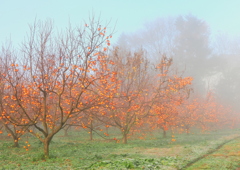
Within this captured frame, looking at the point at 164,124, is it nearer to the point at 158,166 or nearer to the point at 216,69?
the point at 158,166

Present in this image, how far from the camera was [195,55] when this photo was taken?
7706 cm

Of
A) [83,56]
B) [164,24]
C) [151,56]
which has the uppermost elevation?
[164,24]

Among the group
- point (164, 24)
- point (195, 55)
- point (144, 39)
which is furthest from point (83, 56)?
point (164, 24)

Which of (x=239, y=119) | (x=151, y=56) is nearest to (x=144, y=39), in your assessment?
(x=151, y=56)

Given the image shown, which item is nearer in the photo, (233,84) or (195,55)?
(195,55)

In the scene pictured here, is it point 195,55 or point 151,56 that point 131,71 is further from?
point 151,56

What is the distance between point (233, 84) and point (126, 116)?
78.4 metres

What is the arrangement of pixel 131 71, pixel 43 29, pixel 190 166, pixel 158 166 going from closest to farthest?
pixel 158 166 < pixel 190 166 < pixel 43 29 < pixel 131 71

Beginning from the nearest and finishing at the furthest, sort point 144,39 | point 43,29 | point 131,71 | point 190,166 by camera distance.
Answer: point 190,166
point 43,29
point 131,71
point 144,39

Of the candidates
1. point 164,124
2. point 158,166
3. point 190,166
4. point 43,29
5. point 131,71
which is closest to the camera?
point 158,166

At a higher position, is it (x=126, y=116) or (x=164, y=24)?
(x=164, y=24)

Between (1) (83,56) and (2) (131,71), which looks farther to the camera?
(2) (131,71)

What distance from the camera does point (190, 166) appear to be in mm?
14562

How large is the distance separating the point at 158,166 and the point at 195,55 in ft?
229
